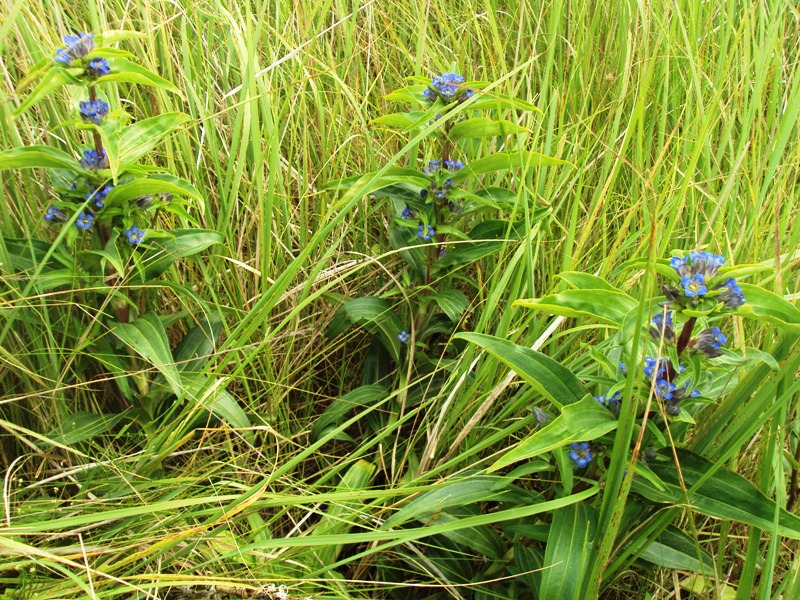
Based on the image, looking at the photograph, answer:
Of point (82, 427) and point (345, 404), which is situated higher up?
point (82, 427)

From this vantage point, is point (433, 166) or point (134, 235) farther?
point (433, 166)

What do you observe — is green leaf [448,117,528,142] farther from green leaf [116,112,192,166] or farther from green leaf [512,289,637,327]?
green leaf [116,112,192,166]

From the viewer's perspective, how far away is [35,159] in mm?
1427

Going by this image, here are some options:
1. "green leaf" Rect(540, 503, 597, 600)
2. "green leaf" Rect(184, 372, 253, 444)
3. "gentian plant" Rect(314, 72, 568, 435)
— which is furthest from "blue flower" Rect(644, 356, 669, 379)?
"green leaf" Rect(184, 372, 253, 444)

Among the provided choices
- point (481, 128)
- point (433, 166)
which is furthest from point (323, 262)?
point (481, 128)

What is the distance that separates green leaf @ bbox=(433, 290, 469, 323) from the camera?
175cm

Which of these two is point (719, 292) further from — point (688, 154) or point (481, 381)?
point (688, 154)

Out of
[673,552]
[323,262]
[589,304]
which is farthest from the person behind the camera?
[323,262]

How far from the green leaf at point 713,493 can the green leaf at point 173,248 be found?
3.54 ft

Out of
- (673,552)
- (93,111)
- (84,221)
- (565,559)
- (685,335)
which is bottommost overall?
(673,552)

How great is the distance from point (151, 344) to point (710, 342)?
1145 mm

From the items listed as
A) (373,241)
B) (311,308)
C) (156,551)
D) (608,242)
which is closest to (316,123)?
(373,241)

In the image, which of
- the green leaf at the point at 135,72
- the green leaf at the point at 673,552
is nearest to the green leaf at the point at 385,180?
the green leaf at the point at 135,72

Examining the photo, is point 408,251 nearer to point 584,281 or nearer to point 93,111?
point 584,281
